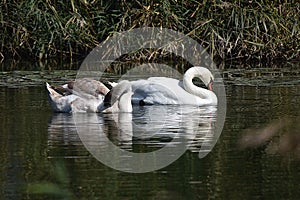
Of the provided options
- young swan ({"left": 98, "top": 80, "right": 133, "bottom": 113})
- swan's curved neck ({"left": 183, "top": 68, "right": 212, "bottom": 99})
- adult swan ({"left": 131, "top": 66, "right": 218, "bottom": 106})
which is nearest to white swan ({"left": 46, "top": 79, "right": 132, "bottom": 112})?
young swan ({"left": 98, "top": 80, "right": 133, "bottom": 113})

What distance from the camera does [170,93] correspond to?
10.4 m

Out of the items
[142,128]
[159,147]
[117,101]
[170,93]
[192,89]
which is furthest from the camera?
[192,89]

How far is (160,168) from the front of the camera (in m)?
6.56

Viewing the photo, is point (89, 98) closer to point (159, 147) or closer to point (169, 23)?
point (159, 147)

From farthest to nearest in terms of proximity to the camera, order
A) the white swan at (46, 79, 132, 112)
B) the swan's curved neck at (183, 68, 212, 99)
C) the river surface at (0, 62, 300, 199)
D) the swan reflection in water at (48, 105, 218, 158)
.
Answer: the swan's curved neck at (183, 68, 212, 99) → the white swan at (46, 79, 132, 112) → the swan reflection in water at (48, 105, 218, 158) → the river surface at (0, 62, 300, 199)

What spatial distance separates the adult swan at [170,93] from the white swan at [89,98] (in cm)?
70

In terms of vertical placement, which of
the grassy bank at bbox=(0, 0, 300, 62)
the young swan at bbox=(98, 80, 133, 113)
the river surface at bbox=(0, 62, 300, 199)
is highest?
the grassy bank at bbox=(0, 0, 300, 62)

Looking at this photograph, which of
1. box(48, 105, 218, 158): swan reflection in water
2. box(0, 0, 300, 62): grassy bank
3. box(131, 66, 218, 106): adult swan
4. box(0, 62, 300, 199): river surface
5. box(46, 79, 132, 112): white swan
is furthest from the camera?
box(0, 0, 300, 62): grassy bank

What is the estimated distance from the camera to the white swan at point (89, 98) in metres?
9.58

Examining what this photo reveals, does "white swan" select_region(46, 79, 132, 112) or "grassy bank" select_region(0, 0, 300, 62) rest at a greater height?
"grassy bank" select_region(0, 0, 300, 62)

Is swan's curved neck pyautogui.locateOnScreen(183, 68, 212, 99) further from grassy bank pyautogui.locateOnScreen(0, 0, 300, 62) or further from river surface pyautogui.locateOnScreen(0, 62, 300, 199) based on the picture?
grassy bank pyautogui.locateOnScreen(0, 0, 300, 62)

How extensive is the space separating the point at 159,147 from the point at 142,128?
1.10m

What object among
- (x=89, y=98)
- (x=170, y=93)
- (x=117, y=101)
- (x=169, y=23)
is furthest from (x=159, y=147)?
(x=169, y=23)

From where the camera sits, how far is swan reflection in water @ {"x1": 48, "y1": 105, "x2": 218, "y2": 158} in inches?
300
